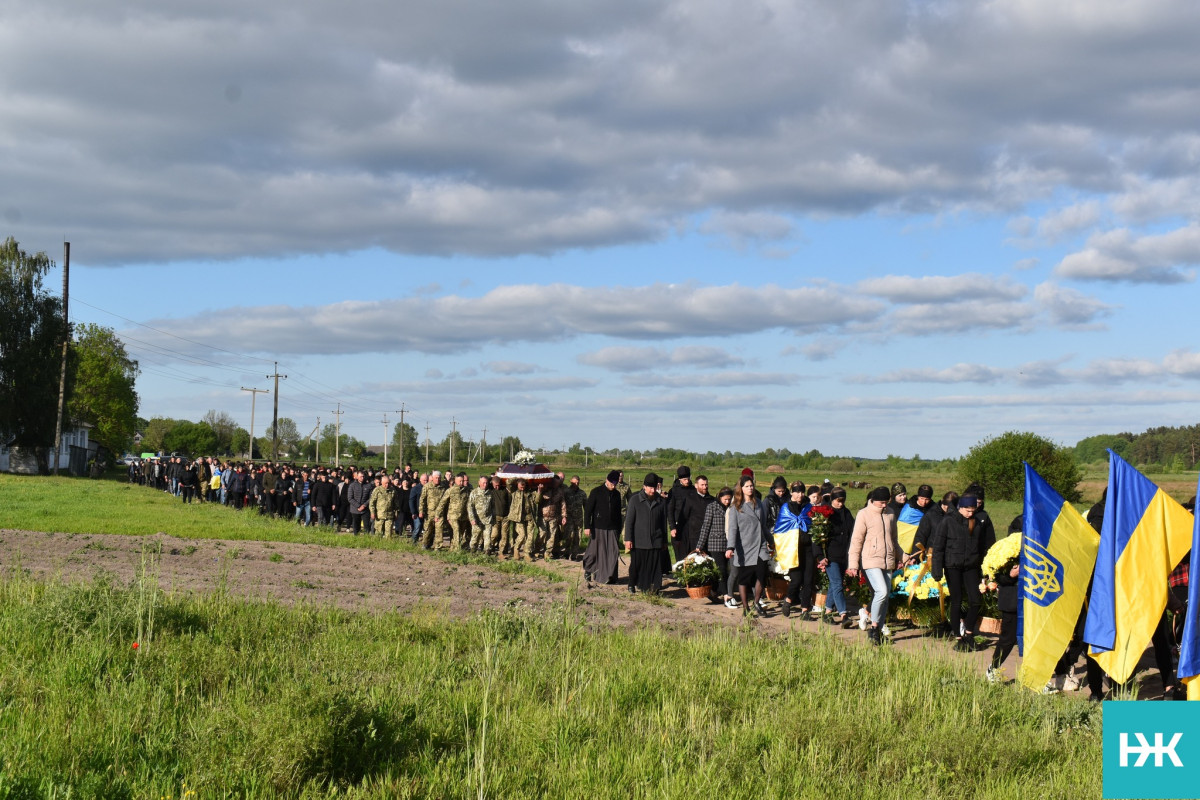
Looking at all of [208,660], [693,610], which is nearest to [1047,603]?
[693,610]

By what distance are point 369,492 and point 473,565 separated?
9.00m

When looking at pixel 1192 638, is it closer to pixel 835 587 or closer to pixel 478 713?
pixel 478 713

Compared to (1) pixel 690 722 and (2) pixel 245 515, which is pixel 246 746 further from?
(2) pixel 245 515

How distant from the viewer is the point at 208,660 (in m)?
7.66

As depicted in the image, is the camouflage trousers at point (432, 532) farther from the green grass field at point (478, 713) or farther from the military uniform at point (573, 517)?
the green grass field at point (478, 713)

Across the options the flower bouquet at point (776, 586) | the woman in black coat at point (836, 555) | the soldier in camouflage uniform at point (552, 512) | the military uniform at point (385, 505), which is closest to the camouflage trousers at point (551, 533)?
Result: the soldier in camouflage uniform at point (552, 512)

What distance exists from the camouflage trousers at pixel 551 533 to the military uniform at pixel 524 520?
21cm

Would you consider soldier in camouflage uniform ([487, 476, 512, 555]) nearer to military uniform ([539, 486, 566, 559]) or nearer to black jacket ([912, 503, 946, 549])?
military uniform ([539, 486, 566, 559])

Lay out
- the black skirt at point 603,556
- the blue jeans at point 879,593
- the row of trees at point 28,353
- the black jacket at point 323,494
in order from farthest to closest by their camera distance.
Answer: the row of trees at point 28,353
the black jacket at point 323,494
the black skirt at point 603,556
the blue jeans at point 879,593

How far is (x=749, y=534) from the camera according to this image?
12984 mm

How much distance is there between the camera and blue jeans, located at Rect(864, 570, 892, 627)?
35.4 feet

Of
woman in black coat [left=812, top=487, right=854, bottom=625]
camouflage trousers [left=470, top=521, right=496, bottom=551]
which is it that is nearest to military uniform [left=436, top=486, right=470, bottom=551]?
camouflage trousers [left=470, top=521, right=496, bottom=551]

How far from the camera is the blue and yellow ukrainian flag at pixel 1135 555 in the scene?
290 inches

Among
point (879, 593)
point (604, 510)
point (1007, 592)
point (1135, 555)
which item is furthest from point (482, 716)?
point (604, 510)
